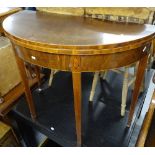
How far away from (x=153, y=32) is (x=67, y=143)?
0.78 m

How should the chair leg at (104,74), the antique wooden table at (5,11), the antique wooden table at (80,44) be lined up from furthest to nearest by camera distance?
the chair leg at (104,74) → the antique wooden table at (5,11) → the antique wooden table at (80,44)

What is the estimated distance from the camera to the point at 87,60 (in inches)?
30.1

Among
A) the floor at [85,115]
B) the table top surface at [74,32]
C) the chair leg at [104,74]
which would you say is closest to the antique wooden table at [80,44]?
the table top surface at [74,32]

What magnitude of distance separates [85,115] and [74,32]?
638mm

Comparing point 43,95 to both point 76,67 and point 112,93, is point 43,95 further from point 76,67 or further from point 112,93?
point 76,67

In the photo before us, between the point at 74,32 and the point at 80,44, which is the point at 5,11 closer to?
the point at 74,32

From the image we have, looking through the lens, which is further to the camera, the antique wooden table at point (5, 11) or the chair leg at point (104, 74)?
the chair leg at point (104, 74)

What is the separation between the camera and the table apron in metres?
0.76

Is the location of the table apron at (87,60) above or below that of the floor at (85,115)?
above

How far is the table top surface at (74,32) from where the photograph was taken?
74cm

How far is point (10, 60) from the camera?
4.53 ft

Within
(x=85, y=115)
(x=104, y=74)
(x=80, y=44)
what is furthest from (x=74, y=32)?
(x=104, y=74)

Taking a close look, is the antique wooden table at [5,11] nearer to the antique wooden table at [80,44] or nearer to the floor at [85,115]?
the antique wooden table at [80,44]

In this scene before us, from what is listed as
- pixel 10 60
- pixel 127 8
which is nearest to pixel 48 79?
pixel 10 60
